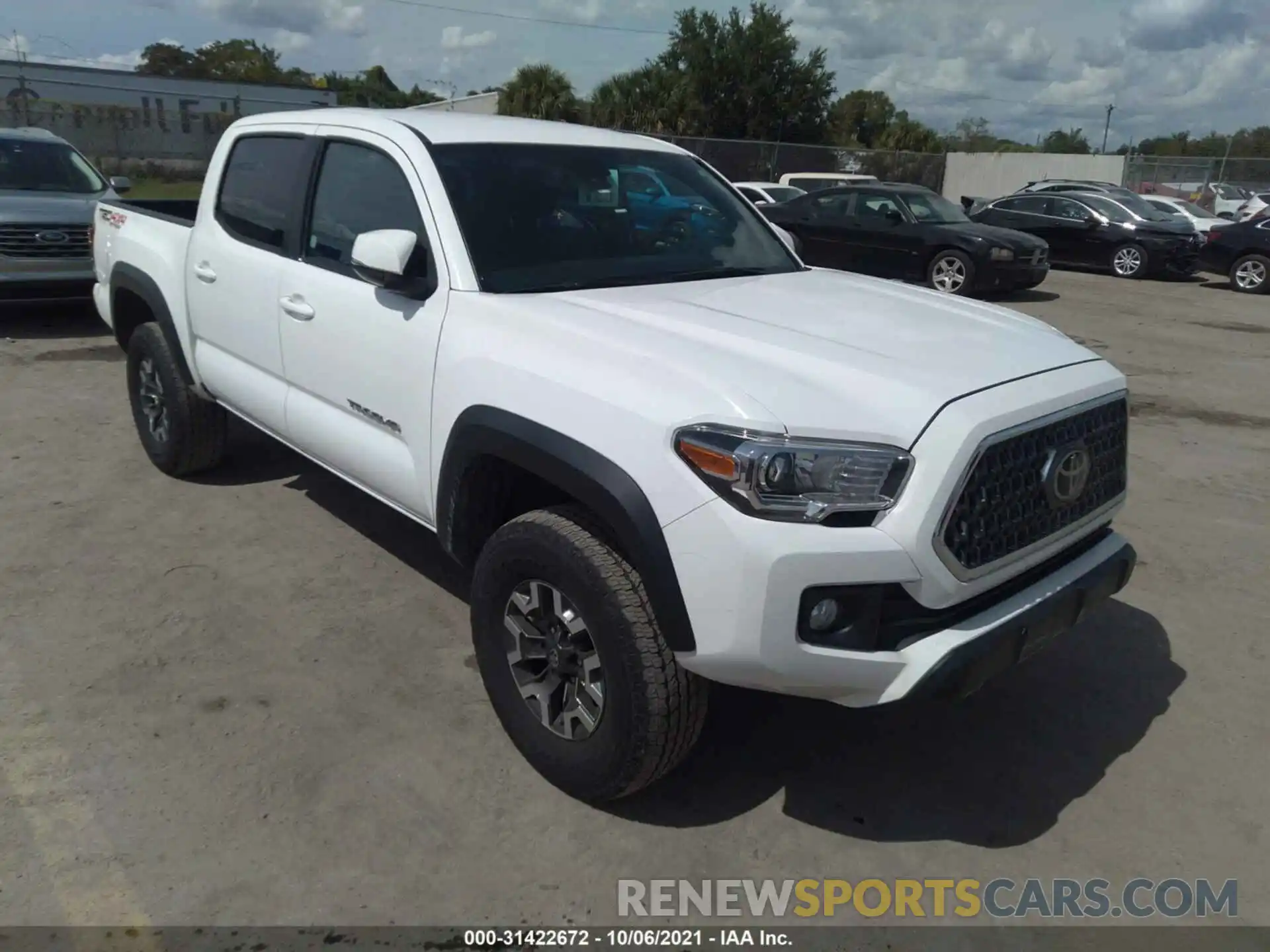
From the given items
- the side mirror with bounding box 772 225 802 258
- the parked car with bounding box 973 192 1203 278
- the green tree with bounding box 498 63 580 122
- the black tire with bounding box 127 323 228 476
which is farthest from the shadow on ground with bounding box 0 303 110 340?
the green tree with bounding box 498 63 580 122

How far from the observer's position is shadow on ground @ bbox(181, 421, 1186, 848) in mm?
2939

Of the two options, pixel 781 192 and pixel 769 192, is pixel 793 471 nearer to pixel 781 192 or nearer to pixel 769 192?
pixel 769 192

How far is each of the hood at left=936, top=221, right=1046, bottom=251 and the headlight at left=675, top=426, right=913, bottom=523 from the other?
39.3ft

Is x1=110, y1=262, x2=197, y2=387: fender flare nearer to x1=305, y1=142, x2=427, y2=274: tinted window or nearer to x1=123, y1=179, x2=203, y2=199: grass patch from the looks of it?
x1=305, y1=142, x2=427, y2=274: tinted window

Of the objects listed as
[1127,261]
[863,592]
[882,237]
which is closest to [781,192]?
[882,237]

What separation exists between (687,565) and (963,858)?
4.07ft

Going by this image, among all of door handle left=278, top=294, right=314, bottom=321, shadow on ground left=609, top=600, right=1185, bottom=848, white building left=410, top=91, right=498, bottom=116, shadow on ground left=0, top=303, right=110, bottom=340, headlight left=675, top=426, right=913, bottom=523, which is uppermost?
white building left=410, top=91, right=498, bottom=116

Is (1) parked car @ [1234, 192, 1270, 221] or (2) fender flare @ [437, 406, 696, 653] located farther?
(1) parked car @ [1234, 192, 1270, 221]

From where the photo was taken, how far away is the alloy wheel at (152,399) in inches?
207

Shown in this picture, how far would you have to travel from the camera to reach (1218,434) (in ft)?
23.6

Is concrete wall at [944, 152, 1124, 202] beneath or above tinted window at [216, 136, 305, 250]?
above

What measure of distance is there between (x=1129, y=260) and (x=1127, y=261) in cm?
3

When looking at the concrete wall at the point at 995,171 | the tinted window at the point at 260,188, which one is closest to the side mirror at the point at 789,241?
the tinted window at the point at 260,188

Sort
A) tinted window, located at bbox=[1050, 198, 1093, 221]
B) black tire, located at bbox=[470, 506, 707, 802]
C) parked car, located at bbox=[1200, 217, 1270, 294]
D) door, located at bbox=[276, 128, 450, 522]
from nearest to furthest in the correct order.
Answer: black tire, located at bbox=[470, 506, 707, 802], door, located at bbox=[276, 128, 450, 522], parked car, located at bbox=[1200, 217, 1270, 294], tinted window, located at bbox=[1050, 198, 1093, 221]
